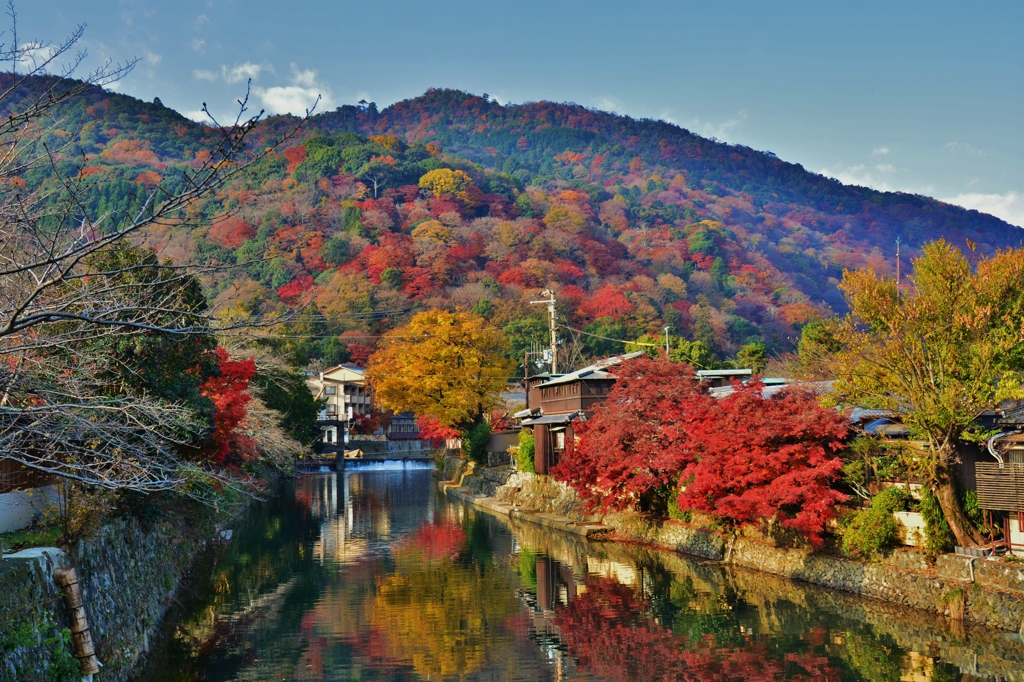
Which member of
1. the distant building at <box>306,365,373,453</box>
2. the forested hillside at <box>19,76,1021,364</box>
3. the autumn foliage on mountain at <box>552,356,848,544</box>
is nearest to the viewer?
the autumn foliage on mountain at <box>552,356,848,544</box>

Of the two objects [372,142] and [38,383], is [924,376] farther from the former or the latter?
[372,142]

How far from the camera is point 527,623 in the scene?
62.5ft

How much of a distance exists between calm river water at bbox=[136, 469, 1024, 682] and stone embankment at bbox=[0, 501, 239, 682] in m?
0.69

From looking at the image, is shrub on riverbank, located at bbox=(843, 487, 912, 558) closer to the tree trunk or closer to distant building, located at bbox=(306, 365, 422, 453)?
the tree trunk

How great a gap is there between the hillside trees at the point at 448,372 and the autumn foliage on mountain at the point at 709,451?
757 inches

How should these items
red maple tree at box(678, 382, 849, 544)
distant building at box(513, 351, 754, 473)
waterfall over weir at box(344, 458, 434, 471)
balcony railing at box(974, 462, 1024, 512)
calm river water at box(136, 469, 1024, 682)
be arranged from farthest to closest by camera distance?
waterfall over weir at box(344, 458, 434, 471) < distant building at box(513, 351, 754, 473) < red maple tree at box(678, 382, 849, 544) < balcony railing at box(974, 462, 1024, 512) < calm river water at box(136, 469, 1024, 682)

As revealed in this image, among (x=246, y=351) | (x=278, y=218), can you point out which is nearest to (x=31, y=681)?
(x=246, y=351)

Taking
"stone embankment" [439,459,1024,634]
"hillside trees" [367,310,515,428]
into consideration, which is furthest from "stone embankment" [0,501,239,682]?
"hillside trees" [367,310,515,428]

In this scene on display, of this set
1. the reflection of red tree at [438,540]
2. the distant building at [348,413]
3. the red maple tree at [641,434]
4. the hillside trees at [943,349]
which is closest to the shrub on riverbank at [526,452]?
the reflection of red tree at [438,540]

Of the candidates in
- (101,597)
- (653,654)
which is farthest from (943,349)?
(101,597)

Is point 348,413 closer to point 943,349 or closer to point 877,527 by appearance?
point 877,527

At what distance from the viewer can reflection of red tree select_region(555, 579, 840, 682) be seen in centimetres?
1490

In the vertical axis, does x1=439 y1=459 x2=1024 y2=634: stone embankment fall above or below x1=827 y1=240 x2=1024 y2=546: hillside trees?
below

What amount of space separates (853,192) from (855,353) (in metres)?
149
